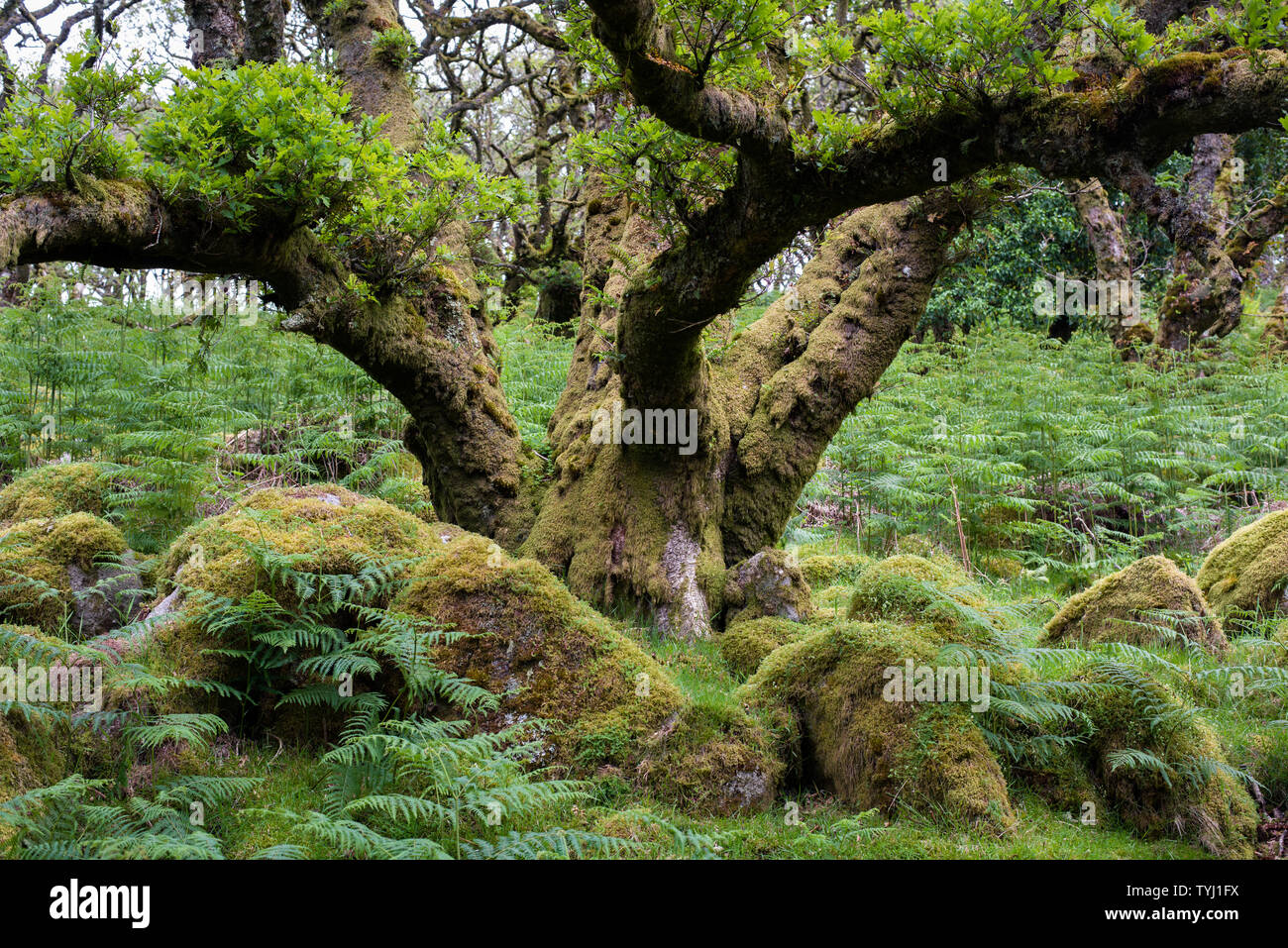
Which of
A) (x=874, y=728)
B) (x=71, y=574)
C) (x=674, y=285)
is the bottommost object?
(x=874, y=728)

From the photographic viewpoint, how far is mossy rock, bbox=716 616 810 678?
605cm

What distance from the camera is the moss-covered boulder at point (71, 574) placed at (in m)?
5.57

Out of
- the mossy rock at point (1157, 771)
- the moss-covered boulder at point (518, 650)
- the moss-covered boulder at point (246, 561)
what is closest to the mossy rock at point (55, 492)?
the moss-covered boulder at point (246, 561)

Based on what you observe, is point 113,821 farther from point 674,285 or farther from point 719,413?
point 719,413

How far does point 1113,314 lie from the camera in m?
14.5

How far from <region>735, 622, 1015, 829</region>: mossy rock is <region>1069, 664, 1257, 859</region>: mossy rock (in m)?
0.68

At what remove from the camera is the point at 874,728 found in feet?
14.7

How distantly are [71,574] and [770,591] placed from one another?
4978 millimetres
